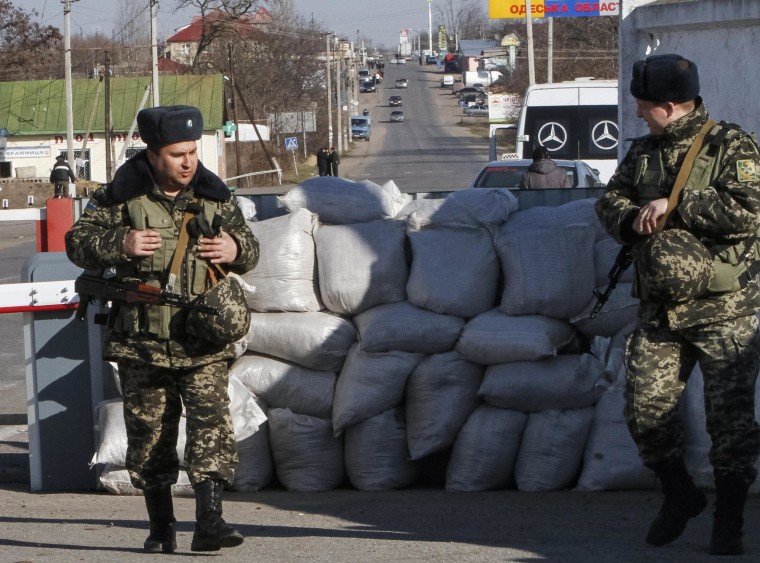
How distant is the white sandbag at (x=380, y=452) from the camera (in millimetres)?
5582

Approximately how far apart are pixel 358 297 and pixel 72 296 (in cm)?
130

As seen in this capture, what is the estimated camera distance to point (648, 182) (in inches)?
159

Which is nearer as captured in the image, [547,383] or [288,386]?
[547,383]

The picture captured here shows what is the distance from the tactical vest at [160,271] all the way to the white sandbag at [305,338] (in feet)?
4.96

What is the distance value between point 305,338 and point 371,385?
387 millimetres

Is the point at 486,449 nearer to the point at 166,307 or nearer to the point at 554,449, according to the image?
the point at 554,449

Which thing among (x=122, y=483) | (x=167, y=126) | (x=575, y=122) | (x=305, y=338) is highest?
(x=575, y=122)

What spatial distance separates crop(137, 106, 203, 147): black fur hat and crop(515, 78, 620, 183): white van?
17703 millimetres

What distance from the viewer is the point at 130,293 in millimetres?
4078

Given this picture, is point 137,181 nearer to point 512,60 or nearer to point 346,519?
point 346,519

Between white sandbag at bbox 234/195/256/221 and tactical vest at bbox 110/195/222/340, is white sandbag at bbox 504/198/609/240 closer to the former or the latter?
white sandbag at bbox 234/195/256/221

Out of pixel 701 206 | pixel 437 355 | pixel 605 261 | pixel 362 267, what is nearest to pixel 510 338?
pixel 437 355

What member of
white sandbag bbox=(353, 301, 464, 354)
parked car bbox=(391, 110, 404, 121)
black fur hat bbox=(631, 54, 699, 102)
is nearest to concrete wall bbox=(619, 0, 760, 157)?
black fur hat bbox=(631, 54, 699, 102)

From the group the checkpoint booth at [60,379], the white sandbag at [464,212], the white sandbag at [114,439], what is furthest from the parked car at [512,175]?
the white sandbag at [114,439]
